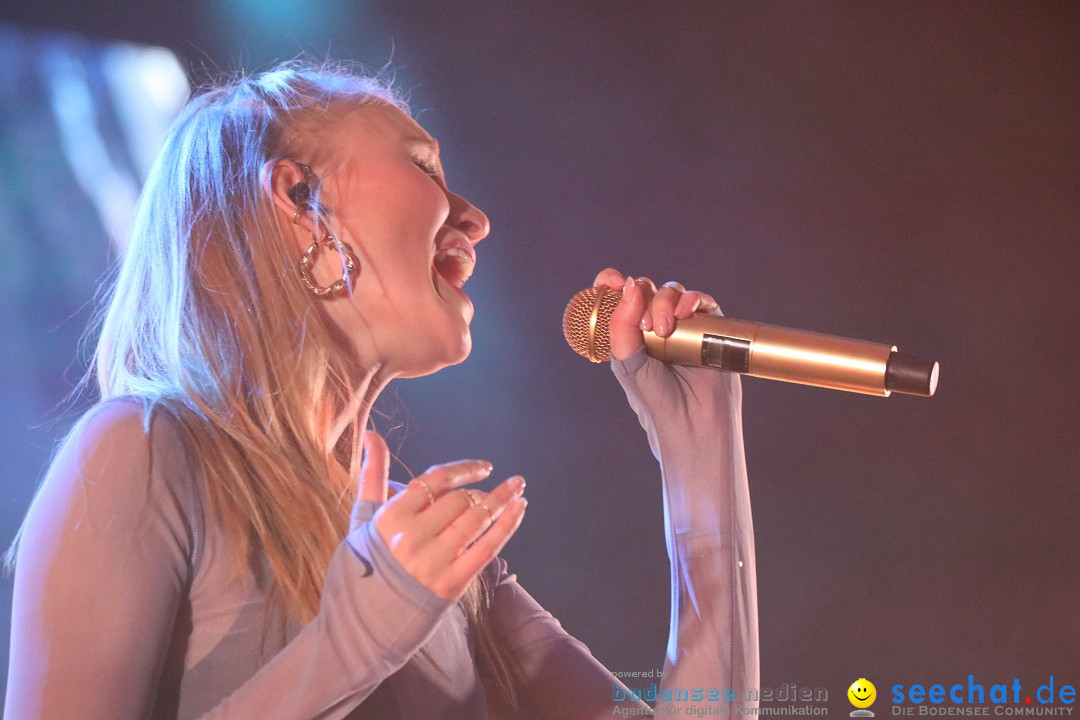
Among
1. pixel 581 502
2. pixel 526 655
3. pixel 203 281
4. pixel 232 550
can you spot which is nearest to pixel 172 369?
pixel 203 281

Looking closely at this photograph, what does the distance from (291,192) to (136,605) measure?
0.54 meters

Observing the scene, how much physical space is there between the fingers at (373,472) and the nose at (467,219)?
529 millimetres

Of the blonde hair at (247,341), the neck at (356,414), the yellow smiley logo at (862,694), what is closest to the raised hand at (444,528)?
the blonde hair at (247,341)

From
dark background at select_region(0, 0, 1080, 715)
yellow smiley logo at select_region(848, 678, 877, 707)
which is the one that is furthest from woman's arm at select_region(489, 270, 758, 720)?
yellow smiley logo at select_region(848, 678, 877, 707)

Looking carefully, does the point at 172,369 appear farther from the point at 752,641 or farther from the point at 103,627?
the point at 752,641

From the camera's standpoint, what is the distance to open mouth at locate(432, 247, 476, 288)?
1.31m

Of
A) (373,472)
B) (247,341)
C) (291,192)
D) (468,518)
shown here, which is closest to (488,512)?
(468,518)

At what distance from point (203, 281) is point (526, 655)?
661mm

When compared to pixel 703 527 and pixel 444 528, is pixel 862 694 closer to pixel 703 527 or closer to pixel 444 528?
pixel 703 527

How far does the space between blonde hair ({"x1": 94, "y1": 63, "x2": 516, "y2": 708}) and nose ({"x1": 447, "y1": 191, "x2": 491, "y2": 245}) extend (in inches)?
7.1

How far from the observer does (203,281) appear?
3.65 ft

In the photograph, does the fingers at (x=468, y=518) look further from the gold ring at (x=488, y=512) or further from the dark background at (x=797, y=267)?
the dark background at (x=797, y=267)

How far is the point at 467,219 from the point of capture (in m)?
1.31

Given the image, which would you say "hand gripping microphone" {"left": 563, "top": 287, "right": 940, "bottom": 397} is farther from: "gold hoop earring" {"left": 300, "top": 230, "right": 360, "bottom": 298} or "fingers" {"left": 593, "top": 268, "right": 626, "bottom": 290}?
"gold hoop earring" {"left": 300, "top": 230, "right": 360, "bottom": 298}
